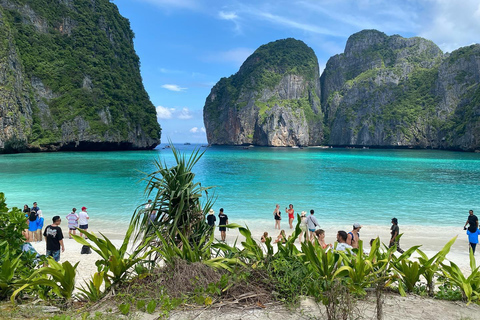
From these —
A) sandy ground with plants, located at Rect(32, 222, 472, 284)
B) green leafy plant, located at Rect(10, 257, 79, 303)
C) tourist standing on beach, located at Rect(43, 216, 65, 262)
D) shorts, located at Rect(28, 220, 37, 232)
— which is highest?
green leafy plant, located at Rect(10, 257, 79, 303)

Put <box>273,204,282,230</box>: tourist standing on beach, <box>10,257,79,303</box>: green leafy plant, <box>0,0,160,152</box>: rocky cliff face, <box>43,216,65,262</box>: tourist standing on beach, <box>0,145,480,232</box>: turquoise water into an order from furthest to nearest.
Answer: <box>0,0,160,152</box>: rocky cliff face → <box>0,145,480,232</box>: turquoise water → <box>273,204,282,230</box>: tourist standing on beach → <box>43,216,65,262</box>: tourist standing on beach → <box>10,257,79,303</box>: green leafy plant

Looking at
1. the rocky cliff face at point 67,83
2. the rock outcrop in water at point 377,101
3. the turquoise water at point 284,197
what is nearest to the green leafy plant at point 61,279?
the turquoise water at point 284,197

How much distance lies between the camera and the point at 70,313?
12.7 ft

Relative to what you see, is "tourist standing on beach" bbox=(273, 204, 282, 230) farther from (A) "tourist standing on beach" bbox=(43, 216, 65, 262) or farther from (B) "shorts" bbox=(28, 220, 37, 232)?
(B) "shorts" bbox=(28, 220, 37, 232)

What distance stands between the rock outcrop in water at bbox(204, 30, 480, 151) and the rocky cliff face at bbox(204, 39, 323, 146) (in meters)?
0.56

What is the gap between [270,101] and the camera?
6373 inches

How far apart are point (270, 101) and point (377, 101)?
2023 inches

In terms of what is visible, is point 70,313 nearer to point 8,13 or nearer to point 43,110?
point 43,110

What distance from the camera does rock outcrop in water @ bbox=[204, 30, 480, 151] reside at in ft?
370

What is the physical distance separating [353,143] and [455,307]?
145 m

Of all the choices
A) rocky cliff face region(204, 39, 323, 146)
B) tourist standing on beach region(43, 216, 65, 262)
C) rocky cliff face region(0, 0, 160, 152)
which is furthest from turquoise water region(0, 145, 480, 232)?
rocky cliff face region(204, 39, 323, 146)

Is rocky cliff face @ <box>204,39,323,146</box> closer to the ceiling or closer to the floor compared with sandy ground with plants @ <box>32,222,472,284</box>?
closer to the ceiling


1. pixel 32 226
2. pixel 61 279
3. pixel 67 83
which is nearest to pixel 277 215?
pixel 32 226

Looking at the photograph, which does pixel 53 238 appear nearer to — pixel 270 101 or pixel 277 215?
pixel 277 215
